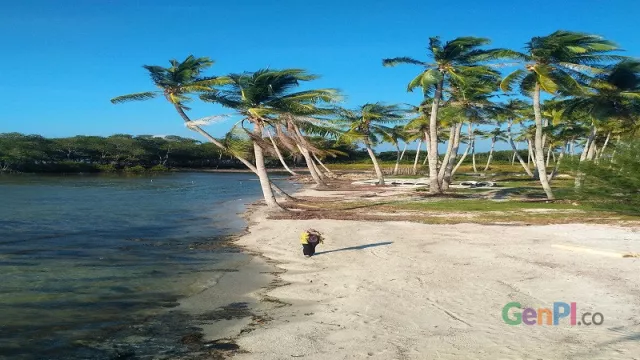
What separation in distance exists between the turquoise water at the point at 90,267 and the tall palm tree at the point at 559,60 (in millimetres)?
15732

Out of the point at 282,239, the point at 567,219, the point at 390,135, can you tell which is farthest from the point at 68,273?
the point at 390,135

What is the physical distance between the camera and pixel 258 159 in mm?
23469

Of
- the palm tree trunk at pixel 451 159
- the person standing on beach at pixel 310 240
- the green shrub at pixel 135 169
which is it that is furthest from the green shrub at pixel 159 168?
the person standing on beach at pixel 310 240

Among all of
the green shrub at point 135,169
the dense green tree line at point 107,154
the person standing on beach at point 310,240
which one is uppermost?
the dense green tree line at point 107,154

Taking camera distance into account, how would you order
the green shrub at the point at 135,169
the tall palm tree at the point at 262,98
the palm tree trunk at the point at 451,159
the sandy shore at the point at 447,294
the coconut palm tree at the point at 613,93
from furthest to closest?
1. the green shrub at the point at 135,169
2. the palm tree trunk at the point at 451,159
3. the coconut palm tree at the point at 613,93
4. the tall palm tree at the point at 262,98
5. the sandy shore at the point at 447,294

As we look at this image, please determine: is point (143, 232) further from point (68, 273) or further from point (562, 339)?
point (562, 339)

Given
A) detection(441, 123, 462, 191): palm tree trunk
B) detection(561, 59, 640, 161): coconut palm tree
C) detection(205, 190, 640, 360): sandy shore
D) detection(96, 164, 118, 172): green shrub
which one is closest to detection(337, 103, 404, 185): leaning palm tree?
detection(441, 123, 462, 191): palm tree trunk

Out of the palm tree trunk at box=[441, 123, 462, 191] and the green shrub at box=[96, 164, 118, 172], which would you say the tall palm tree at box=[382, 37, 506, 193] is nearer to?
the palm tree trunk at box=[441, 123, 462, 191]

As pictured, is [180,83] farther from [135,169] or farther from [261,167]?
[135,169]

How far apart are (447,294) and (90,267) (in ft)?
29.5

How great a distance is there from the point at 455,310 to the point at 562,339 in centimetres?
179

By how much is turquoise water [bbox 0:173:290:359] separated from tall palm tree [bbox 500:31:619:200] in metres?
15.7

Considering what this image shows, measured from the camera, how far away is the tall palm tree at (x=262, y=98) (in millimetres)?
22875

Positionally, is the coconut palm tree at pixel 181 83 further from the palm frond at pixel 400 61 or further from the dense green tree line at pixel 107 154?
the dense green tree line at pixel 107 154
